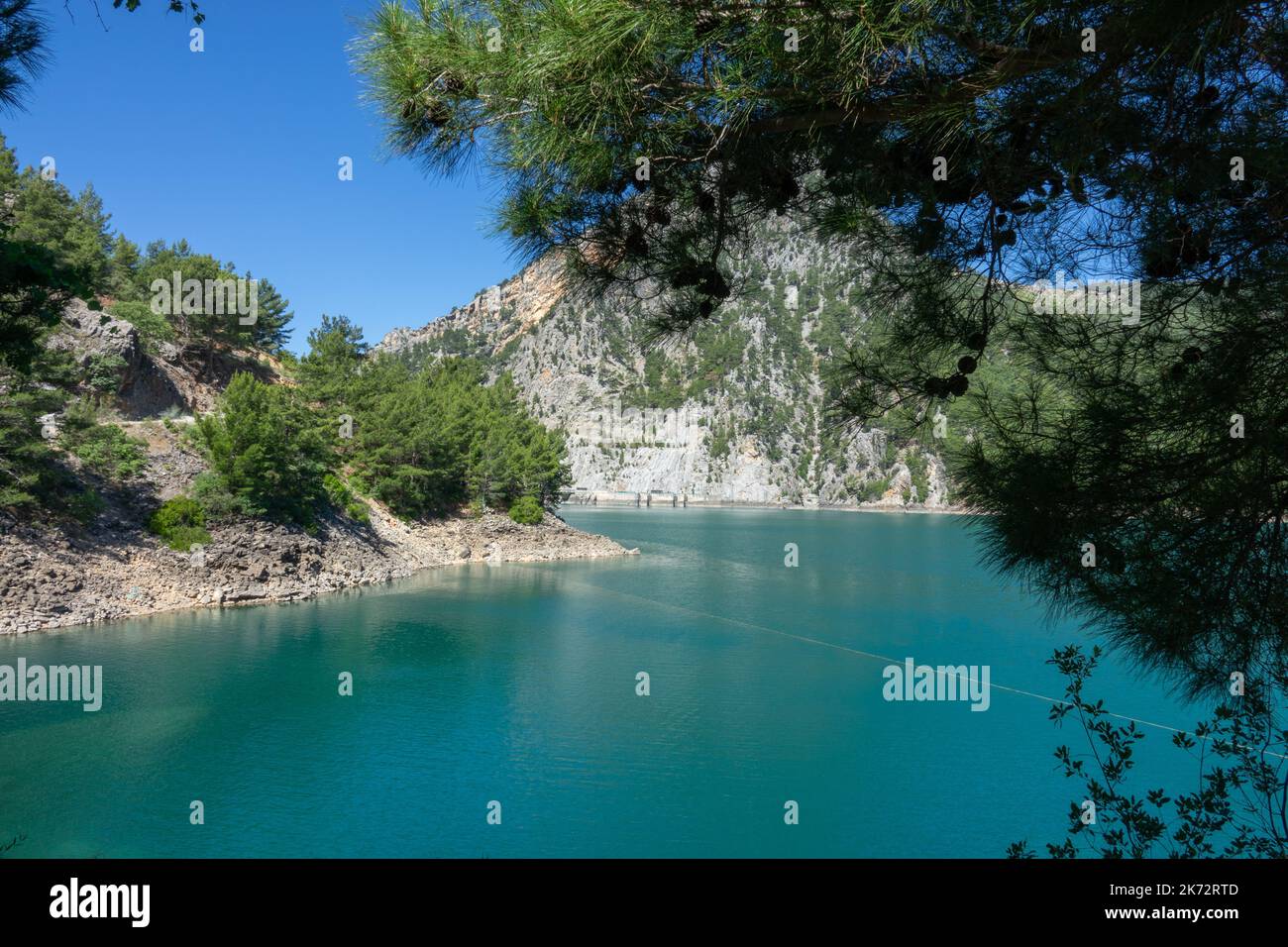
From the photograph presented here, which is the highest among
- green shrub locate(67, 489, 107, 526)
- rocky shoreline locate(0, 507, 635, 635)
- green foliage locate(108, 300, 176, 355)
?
green foliage locate(108, 300, 176, 355)

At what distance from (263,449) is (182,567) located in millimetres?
3700

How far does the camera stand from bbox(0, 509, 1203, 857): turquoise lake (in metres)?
8.85

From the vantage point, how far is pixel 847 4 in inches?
95.8

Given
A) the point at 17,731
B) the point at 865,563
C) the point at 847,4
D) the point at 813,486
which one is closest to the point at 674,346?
the point at 847,4

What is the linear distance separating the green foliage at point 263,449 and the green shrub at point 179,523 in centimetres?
105

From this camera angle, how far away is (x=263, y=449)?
21297 mm

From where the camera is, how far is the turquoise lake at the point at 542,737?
8.85 meters

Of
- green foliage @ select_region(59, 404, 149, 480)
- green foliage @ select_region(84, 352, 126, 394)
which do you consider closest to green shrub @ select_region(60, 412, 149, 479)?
green foliage @ select_region(59, 404, 149, 480)

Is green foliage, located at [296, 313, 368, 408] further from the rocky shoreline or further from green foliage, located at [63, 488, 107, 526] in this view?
green foliage, located at [63, 488, 107, 526]

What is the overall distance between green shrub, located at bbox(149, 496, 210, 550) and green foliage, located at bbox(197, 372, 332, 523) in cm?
105

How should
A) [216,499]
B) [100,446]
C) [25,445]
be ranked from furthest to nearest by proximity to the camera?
1. [216,499]
2. [100,446]
3. [25,445]
